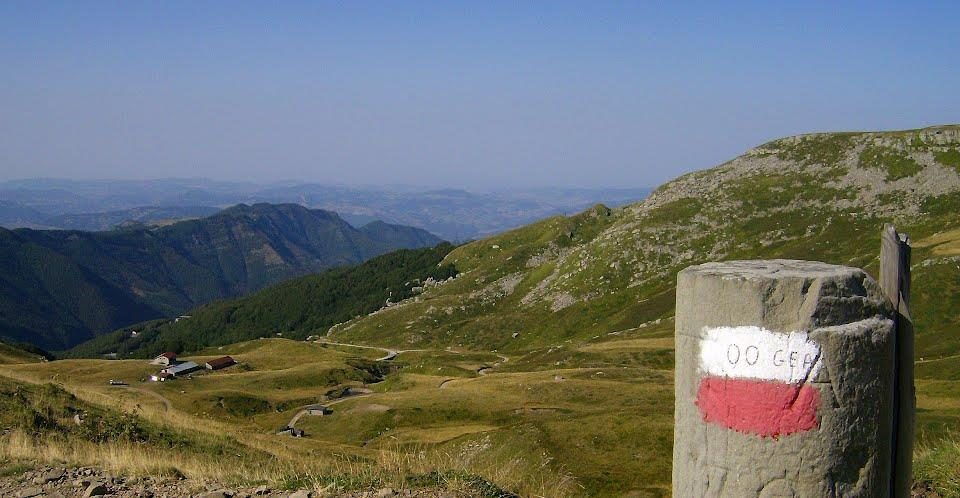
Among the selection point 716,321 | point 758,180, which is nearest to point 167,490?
point 716,321

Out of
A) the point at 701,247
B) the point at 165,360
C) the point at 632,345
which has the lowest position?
the point at 165,360

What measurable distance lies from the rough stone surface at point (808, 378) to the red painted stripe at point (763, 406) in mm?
11

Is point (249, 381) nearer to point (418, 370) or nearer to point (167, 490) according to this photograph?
point (418, 370)

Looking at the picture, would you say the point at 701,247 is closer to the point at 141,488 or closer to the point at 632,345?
the point at 632,345

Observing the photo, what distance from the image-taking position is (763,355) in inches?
289

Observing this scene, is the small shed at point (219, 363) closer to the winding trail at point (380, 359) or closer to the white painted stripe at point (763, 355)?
the winding trail at point (380, 359)

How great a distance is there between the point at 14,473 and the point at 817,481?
13.7m

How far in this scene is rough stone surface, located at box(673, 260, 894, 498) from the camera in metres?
7.25

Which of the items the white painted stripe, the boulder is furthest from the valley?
the white painted stripe

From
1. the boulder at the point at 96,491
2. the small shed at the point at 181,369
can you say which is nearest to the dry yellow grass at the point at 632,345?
the small shed at the point at 181,369

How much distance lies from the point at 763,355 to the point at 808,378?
0.46 meters

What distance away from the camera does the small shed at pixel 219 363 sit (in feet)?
347

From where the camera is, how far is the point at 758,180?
14838 centimetres

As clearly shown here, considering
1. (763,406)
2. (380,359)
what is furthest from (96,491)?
(380,359)
